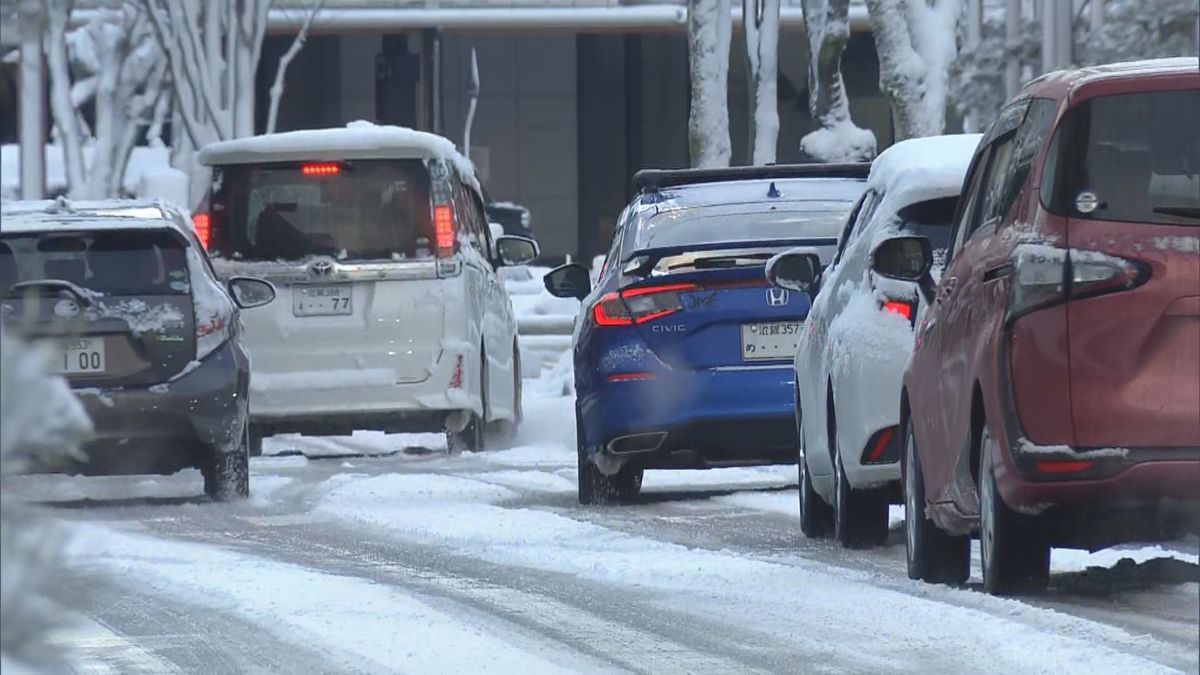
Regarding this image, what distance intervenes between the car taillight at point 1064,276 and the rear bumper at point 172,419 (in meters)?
6.26

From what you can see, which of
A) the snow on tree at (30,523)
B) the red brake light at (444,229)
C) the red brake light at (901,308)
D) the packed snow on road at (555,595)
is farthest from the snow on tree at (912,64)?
the snow on tree at (30,523)

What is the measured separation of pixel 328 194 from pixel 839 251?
5.86 meters

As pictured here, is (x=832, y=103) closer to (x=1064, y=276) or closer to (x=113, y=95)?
(x=113, y=95)

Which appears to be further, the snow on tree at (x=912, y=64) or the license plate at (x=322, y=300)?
the snow on tree at (x=912, y=64)

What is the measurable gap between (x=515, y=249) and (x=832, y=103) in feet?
36.3

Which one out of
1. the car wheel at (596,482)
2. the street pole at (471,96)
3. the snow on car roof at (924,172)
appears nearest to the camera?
the snow on car roof at (924,172)

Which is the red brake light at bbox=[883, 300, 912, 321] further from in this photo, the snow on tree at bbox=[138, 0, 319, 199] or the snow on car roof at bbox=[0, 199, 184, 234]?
the snow on tree at bbox=[138, 0, 319, 199]

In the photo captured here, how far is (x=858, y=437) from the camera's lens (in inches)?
388

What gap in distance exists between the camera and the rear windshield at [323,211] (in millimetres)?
16203

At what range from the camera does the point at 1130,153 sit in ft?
25.6

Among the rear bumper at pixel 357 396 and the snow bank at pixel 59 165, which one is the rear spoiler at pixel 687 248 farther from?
the snow bank at pixel 59 165

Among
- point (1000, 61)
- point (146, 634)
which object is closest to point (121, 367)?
point (146, 634)

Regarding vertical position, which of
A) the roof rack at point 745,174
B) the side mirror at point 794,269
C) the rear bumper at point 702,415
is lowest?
the rear bumper at point 702,415

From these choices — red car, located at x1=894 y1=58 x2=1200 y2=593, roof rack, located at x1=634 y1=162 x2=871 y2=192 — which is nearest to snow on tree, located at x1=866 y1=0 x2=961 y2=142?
roof rack, located at x1=634 y1=162 x2=871 y2=192
